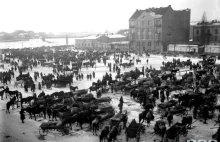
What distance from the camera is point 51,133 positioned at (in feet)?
42.1

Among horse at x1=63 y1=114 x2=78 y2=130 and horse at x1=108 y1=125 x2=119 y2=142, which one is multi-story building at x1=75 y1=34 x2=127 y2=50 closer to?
horse at x1=63 y1=114 x2=78 y2=130

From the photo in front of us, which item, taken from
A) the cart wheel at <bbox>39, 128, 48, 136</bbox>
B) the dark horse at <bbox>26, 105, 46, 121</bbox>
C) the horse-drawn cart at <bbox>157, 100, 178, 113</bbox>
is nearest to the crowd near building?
the horse-drawn cart at <bbox>157, 100, 178, 113</bbox>

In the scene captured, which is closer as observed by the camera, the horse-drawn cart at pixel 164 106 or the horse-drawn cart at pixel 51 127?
the horse-drawn cart at pixel 51 127

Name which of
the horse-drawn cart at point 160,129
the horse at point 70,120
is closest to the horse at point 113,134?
the horse-drawn cart at point 160,129

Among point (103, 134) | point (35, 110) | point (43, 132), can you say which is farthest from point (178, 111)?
point (35, 110)

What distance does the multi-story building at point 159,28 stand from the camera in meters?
56.9

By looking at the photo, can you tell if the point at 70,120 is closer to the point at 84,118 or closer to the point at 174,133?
the point at 84,118

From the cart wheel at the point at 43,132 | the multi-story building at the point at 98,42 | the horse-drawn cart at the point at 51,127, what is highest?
the multi-story building at the point at 98,42

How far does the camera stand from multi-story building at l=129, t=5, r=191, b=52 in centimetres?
5688

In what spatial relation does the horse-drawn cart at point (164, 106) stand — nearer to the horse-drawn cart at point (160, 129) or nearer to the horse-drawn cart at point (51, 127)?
the horse-drawn cart at point (160, 129)

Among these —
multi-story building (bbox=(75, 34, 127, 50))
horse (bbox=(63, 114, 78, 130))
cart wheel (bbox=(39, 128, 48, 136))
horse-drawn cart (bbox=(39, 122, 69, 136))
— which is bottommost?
cart wheel (bbox=(39, 128, 48, 136))

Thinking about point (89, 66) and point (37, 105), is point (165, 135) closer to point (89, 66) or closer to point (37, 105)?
point (37, 105)

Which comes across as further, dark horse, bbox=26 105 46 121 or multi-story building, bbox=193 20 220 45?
multi-story building, bbox=193 20 220 45

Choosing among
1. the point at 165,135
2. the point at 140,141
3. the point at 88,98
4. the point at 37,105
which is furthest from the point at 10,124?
the point at 165,135
